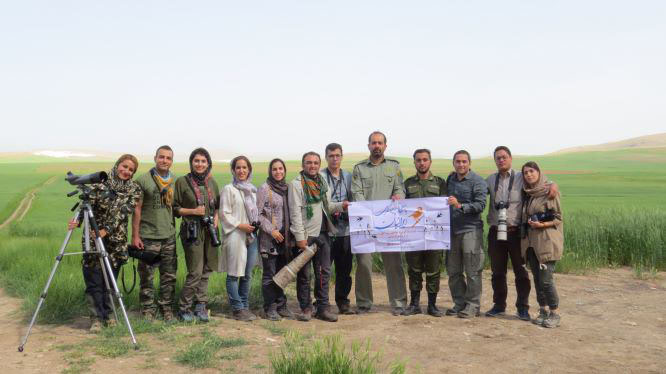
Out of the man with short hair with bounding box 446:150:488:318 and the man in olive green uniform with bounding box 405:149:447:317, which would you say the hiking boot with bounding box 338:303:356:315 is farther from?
the man with short hair with bounding box 446:150:488:318

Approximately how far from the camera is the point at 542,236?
6613 mm

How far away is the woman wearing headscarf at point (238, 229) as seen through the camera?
6.82 meters

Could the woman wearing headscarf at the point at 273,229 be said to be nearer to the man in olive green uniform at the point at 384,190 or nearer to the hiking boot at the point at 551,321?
the man in olive green uniform at the point at 384,190

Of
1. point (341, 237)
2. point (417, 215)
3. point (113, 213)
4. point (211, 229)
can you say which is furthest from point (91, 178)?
point (417, 215)

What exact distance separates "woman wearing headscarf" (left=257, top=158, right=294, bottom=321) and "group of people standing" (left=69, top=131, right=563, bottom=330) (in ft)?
0.04

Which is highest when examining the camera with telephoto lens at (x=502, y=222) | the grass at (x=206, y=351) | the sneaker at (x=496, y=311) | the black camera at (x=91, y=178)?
the black camera at (x=91, y=178)

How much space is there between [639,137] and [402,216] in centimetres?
11969

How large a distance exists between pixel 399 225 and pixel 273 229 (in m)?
1.65

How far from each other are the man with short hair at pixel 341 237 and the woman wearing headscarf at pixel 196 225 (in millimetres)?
1486

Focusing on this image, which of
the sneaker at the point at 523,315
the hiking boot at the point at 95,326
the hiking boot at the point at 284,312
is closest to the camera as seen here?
the hiking boot at the point at 95,326

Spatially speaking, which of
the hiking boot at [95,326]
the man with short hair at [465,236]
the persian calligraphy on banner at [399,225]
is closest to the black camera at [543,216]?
the man with short hair at [465,236]

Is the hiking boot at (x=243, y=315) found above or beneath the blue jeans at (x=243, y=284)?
beneath

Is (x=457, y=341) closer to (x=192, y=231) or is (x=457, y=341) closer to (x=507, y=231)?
(x=507, y=231)

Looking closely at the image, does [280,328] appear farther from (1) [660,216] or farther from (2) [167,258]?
(1) [660,216]
